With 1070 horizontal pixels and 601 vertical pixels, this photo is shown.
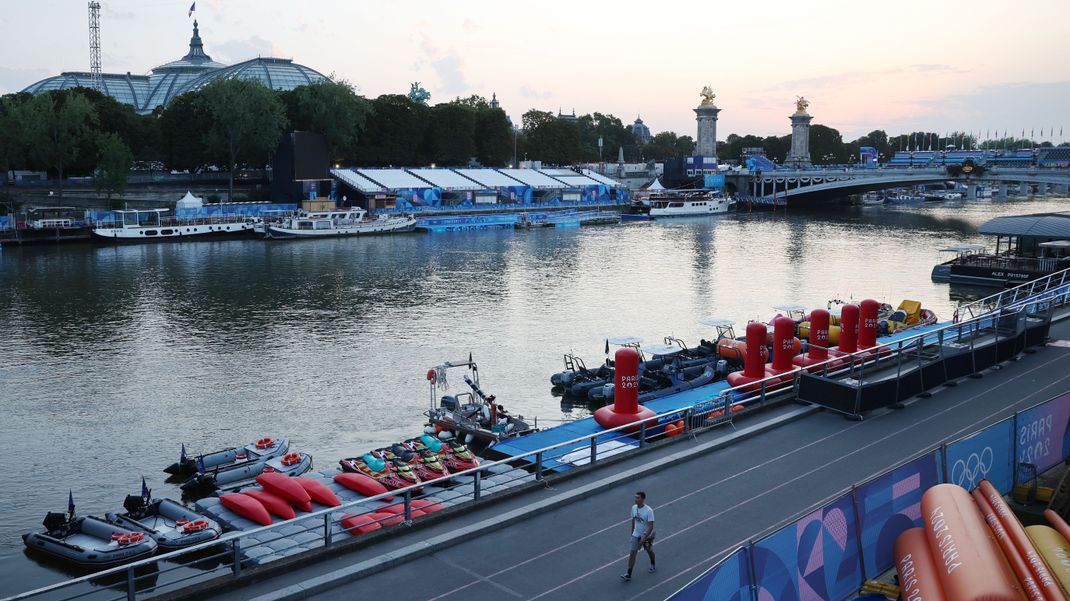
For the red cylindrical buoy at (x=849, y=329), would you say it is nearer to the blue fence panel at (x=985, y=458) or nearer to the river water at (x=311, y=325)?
the river water at (x=311, y=325)

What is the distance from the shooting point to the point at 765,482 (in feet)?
56.1

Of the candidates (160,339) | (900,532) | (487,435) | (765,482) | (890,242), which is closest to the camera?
(900,532)

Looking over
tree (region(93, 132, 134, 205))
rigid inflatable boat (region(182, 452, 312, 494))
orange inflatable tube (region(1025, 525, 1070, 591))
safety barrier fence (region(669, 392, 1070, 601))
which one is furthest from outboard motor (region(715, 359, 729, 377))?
tree (region(93, 132, 134, 205))

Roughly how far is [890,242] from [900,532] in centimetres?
8152

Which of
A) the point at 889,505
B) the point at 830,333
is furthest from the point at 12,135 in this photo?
the point at 889,505

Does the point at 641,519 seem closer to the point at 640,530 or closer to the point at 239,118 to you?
the point at 640,530

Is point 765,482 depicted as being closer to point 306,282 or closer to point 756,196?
point 306,282

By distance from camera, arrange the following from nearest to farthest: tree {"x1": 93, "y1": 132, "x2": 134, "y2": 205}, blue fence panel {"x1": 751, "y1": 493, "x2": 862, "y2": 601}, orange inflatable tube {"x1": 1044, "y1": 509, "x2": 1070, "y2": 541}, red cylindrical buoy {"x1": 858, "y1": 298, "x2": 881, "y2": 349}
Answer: blue fence panel {"x1": 751, "y1": 493, "x2": 862, "y2": 601}
orange inflatable tube {"x1": 1044, "y1": 509, "x2": 1070, "y2": 541}
red cylindrical buoy {"x1": 858, "y1": 298, "x2": 881, "y2": 349}
tree {"x1": 93, "y1": 132, "x2": 134, "y2": 205}

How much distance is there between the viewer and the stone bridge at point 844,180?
10600 centimetres

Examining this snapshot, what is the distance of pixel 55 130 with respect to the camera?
8906 cm

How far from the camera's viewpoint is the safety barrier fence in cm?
1039

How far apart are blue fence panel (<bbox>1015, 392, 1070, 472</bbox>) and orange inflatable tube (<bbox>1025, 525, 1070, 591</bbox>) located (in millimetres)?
3108

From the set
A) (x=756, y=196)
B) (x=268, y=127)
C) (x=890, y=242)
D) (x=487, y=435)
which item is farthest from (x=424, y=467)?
(x=756, y=196)

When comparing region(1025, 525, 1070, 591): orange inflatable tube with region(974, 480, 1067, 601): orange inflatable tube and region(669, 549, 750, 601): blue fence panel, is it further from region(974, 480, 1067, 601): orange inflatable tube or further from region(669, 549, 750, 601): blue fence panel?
region(669, 549, 750, 601): blue fence panel
